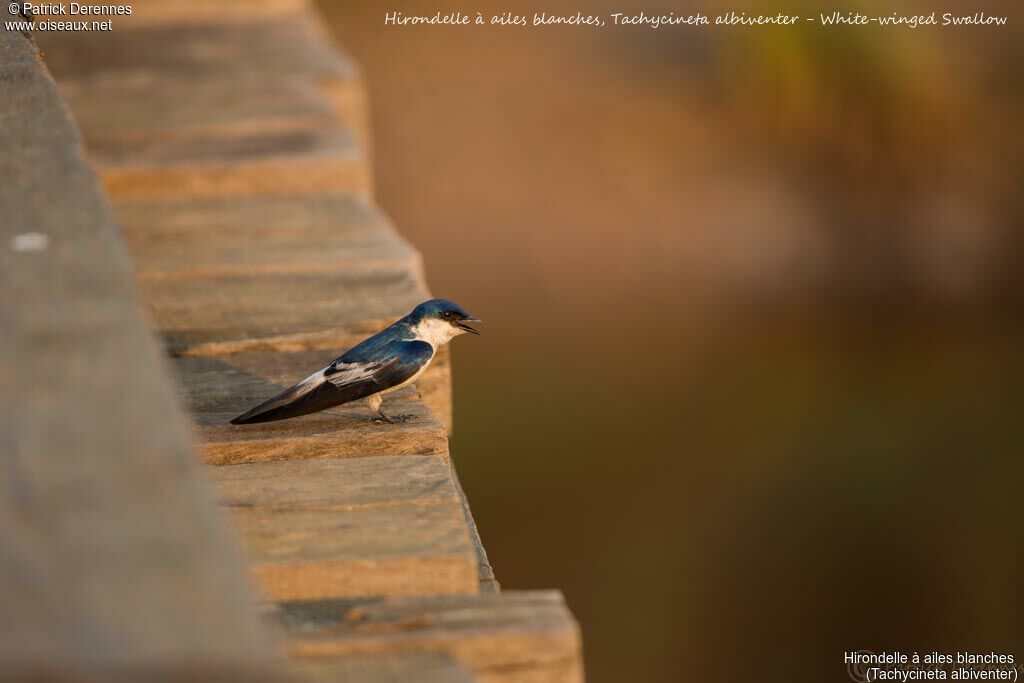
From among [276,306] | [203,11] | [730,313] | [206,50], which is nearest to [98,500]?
[276,306]

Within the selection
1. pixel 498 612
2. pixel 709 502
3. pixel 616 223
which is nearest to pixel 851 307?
pixel 616 223

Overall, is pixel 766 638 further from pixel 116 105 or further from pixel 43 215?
pixel 43 215

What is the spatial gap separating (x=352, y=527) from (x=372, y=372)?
0.51m

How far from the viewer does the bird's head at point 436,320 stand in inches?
119

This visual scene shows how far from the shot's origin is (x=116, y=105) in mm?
5535

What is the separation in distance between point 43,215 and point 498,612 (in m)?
0.83

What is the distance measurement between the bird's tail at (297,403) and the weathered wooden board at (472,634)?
0.71 metres

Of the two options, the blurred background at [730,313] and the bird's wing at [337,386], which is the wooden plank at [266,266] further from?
the blurred background at [730,313]

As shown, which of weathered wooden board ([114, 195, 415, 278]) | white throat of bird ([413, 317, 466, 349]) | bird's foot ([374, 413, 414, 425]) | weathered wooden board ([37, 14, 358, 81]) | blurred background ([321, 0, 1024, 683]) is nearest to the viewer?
bird's foot ([374, 413, 414, 425])

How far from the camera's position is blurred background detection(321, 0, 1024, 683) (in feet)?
A: 25.4

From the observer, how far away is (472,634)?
199cm

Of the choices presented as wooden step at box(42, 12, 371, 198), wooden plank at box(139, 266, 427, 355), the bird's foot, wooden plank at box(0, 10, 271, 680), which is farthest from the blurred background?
wooden plank at box(0, 10, 271, 680)

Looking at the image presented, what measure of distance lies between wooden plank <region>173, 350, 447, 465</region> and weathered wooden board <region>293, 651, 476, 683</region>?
2.72ft

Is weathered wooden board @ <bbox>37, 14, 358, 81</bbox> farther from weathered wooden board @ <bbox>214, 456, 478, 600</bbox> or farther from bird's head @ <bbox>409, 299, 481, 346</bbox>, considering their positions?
weathered wooden board @ <bbox>214, 456, 478, 600</bbox>
